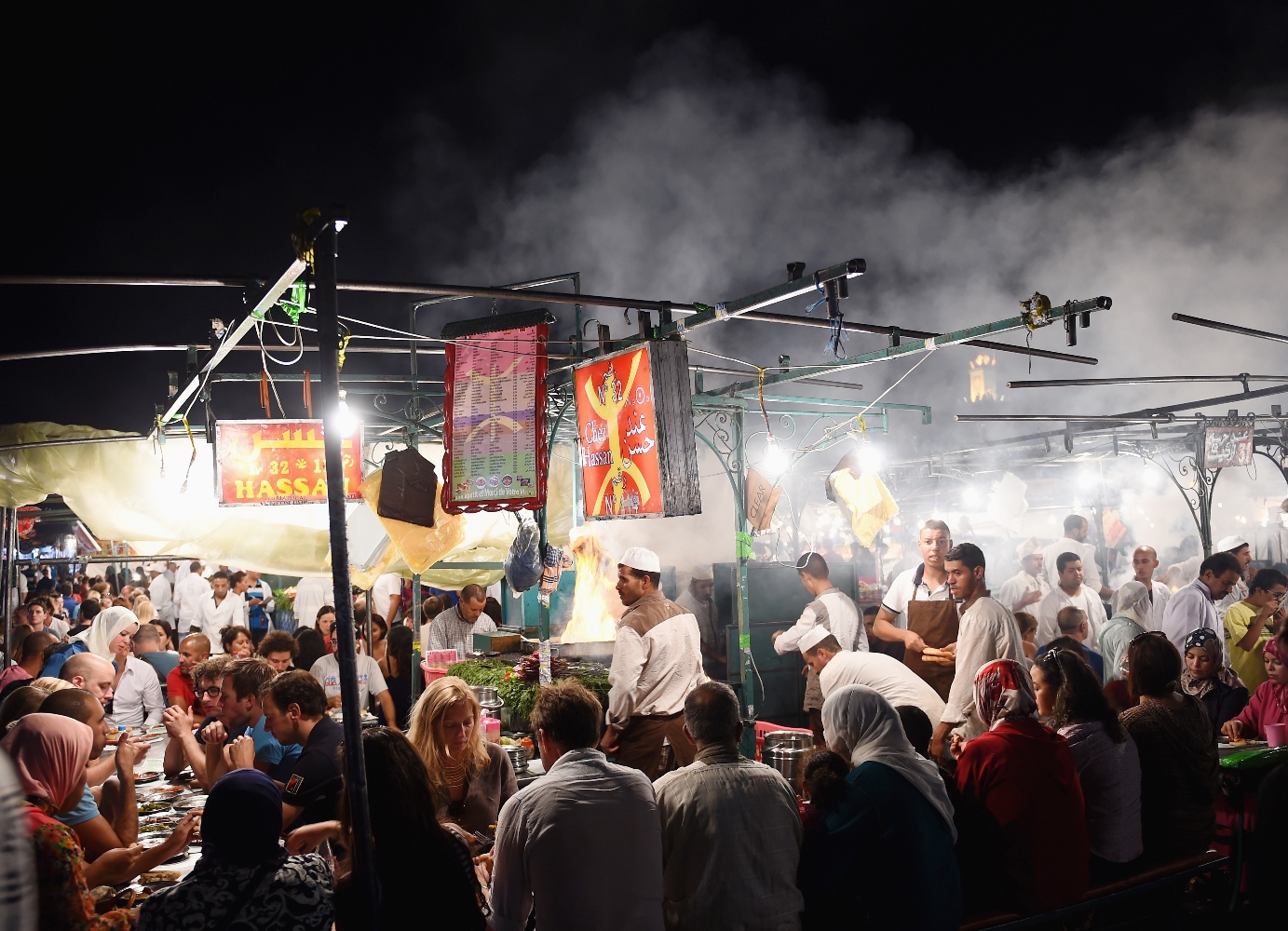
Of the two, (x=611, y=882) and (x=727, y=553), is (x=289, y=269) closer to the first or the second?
(x=611, y=882)

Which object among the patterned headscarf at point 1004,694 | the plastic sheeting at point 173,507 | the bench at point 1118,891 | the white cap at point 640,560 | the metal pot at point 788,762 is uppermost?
the plastic sheeting at point 173,507

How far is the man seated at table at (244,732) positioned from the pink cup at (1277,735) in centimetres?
654

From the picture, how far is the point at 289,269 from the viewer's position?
3.57m

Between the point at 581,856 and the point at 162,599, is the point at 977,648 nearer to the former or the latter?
the point at 581,856

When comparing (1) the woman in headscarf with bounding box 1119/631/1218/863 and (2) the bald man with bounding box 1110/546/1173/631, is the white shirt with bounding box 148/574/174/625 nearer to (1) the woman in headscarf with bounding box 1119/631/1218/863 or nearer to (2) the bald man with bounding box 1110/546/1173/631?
(2) the bald man with bounding box 1110/546/1173/631

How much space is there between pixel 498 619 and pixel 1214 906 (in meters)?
8.70

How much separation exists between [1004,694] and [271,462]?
780cm

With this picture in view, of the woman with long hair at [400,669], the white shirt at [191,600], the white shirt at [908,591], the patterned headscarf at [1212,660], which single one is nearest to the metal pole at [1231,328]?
the patterned headscarf at [1212,660]

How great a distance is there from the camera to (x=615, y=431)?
6.17 m

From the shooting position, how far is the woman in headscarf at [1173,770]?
15.1 feet

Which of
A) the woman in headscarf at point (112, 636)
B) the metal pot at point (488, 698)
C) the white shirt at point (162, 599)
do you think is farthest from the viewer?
the white shirt at point (162, 599)

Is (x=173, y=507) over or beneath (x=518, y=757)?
over

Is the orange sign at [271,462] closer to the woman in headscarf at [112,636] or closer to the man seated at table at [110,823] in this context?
the woman in headscarf at [112,636]

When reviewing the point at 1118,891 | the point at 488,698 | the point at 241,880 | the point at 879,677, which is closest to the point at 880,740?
the point at 1118,891
